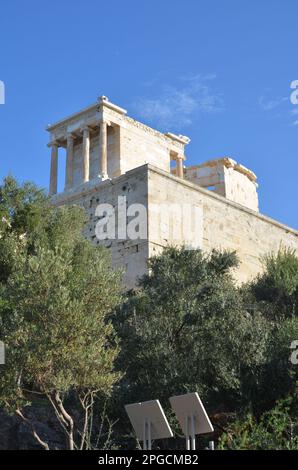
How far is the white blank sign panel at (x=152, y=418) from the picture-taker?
916cm

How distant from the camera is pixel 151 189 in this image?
71.7 ft

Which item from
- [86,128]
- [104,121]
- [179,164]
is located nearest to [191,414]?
[104,121]

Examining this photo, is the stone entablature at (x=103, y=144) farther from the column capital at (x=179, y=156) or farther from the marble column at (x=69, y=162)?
the column capital at (x=179, y=156)

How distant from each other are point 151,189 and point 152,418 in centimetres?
1310

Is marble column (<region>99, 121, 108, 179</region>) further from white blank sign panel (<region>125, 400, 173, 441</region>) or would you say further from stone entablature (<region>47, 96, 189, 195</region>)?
white blank sign panel (<region>125, 400, 173, 441</region>)

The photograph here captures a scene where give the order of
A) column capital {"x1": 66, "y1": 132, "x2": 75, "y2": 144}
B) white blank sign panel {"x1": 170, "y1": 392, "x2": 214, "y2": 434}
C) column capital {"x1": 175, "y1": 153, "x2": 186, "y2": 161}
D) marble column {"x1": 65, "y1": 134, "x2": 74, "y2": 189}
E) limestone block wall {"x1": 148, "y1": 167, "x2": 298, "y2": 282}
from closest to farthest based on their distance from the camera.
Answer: white blank sign panel {"x1": 170, "y1": 392, "x2": 214, "y2": 434}, limestone block wall {"x1": 148, "y1": 167, "x2": 298, "y2": 282}, marble column {"x1": 65, "y1": 134, "x2": 74, "y2": 189}, column capital {"x1": 66, "y1": 132, "x2": 75, "y2": 144}, column capital {"x1": 175, "y1": 153, "x2": 186, "y2": 161}

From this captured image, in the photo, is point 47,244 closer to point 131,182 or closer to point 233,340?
point 233,340

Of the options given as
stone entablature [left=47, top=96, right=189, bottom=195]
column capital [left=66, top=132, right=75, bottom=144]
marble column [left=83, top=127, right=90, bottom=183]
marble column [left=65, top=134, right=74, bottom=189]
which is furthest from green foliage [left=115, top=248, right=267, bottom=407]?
column capital [left=66, top=132, right=75, bottom=144]

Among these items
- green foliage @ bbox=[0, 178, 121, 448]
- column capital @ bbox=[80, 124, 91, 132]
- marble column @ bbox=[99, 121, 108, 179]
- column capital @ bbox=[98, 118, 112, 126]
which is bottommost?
green foliage @ bbox=[0, 178, 121, 448]

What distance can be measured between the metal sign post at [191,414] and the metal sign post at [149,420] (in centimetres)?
21

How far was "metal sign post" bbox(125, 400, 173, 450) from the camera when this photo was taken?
9.16m

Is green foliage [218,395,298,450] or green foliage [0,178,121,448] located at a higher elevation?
green foliage [0,178,121,448]

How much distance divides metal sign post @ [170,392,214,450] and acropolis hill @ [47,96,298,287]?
11382 mm
